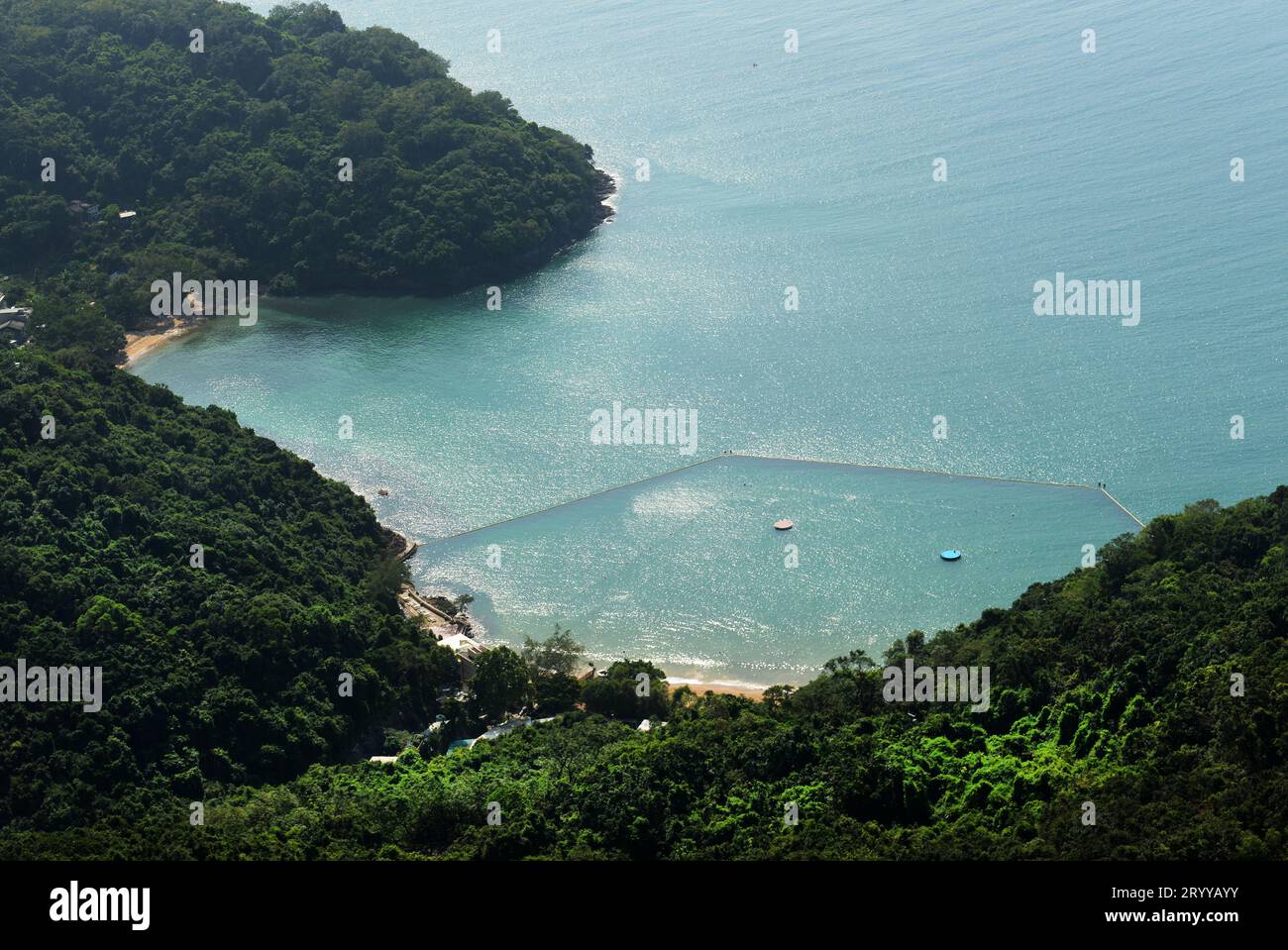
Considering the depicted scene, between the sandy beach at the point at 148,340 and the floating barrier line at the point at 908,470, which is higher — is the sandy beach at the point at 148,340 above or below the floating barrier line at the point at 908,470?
above

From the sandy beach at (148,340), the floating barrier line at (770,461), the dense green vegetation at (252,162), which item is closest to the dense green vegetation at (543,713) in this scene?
the floating barrier line at (770,461)

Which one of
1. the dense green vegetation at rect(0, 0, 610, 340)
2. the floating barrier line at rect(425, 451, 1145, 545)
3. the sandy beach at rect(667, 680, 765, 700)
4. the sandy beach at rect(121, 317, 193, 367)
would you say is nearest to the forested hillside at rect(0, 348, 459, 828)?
the floating barrier line at rect(425, 451, 1145, 545)

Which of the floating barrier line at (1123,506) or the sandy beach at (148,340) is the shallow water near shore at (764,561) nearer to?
the floating barrier line at (1123,506)

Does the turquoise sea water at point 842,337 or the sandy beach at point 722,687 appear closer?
the sandy beach at point 722,687

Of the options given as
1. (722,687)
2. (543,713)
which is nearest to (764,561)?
(722,687)

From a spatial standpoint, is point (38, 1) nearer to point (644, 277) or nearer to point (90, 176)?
point (90, 176)

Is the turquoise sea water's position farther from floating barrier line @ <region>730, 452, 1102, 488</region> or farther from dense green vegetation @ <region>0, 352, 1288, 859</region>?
dense green vegetation @ <region>0, 352, 1288, 859</region>

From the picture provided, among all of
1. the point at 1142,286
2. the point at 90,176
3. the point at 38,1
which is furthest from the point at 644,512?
the point at 38,1

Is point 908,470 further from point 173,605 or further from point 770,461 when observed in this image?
point 173,605
